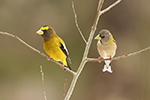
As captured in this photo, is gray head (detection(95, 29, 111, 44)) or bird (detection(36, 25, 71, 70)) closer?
gray head (detection(95, 29, 111, 44))

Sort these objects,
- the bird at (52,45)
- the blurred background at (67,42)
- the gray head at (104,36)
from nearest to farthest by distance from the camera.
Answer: the gray head at (104,36)
the bird at (52,45)
the blurred background at (67,42)

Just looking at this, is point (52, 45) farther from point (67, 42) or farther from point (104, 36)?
point (67, 42)

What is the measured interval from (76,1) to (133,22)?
110 cm

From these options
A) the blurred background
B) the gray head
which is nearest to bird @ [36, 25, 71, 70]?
the gray head

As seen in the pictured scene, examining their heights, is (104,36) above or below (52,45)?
above

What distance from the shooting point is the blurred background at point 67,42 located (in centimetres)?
476

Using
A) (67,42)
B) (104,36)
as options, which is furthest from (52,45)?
(67,42)

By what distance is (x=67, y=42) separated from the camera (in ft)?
15.5

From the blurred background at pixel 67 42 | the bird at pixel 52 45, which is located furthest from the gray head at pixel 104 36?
the blurred background at pixel 67 42

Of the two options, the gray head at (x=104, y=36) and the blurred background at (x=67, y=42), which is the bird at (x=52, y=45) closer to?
the gray head at (x=104, y=36)

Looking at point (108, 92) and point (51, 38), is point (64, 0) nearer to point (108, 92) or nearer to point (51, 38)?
point (108, 92)

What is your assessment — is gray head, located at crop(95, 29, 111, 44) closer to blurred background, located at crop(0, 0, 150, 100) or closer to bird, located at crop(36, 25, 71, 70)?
bird, located at crop(36, 25, 71, 70)

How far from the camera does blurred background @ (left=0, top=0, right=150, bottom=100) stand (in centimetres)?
476

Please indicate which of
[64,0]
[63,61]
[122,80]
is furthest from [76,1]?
[63,61]
